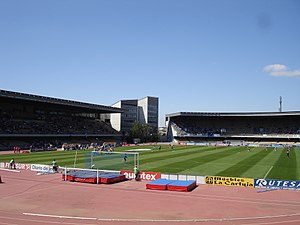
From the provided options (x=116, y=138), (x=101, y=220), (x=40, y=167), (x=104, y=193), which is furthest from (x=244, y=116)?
(x=101, y=220)

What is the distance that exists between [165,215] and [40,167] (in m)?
22.7

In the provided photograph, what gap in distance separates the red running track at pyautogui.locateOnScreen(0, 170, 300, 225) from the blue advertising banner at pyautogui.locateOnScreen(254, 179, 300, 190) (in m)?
0.93

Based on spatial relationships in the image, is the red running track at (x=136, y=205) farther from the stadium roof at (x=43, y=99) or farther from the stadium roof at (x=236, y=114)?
the stadium roof at (x=236, y=114)

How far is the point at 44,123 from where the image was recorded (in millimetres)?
84625

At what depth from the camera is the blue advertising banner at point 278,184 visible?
27.6 metres

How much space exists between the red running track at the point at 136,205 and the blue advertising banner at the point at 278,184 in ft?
3.05

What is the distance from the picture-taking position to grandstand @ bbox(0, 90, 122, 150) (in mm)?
72125

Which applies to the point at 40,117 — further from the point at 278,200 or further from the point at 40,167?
the point at 278,200

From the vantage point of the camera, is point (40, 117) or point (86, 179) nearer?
point (86, 179)

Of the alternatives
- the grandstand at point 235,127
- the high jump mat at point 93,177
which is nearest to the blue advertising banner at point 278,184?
the high jump mat at point 93,177

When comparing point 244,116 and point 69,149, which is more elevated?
point 244,116

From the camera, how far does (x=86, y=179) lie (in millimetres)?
31344

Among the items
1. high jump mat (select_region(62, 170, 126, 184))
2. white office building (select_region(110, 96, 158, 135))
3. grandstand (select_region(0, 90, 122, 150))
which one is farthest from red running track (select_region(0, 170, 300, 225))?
white office building (select_region(110, 96, 158, 135))

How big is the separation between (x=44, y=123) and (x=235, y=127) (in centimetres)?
6383
